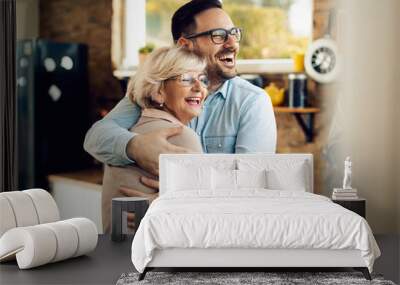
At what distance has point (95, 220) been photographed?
7.34 m

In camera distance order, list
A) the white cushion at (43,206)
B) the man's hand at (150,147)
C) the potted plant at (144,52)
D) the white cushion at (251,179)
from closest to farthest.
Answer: the white cushion at (43,206) < the white cushion at (251,179) < the man's hand at (150,147) < the potted plant at (144,52)

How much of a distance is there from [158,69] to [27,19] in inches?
61.2

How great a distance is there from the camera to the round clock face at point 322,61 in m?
6.94

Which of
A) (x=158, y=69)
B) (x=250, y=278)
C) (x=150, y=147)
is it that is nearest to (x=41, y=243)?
(x=250, y=278)

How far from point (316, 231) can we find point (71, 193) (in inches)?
128

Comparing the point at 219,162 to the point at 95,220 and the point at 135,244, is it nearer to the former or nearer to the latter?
the point at 95,220

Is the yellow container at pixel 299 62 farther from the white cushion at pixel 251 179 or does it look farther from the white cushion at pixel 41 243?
the white cushion at pixel 41 243

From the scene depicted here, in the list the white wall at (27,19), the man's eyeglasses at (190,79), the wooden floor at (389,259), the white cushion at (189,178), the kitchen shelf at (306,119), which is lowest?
the wooden floor at (389,259)

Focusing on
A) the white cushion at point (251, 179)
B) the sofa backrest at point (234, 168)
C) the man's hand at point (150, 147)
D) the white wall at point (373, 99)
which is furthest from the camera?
the man's hand at point (150, 147)

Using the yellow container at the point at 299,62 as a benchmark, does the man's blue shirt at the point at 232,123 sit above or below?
below

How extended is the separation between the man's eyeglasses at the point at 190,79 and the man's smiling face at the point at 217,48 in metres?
0.06

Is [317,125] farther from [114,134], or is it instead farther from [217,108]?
[114,134]

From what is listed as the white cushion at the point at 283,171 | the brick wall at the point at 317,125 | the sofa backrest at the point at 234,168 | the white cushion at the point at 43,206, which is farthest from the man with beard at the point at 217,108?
the white cushion at the point at 43,206

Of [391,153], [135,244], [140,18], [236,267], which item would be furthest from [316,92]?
[135,244]
